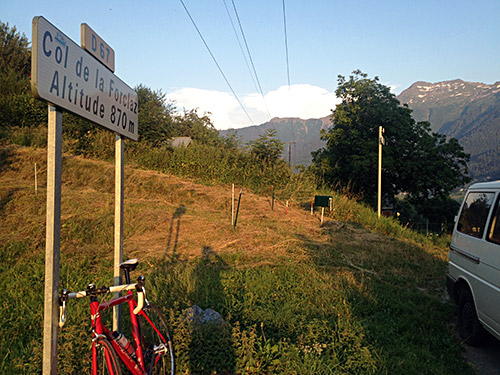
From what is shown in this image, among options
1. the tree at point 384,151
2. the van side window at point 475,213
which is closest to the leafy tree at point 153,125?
the tree at point 384,151

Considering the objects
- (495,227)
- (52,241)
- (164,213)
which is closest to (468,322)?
(495,227)

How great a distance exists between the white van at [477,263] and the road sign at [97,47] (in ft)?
14.8

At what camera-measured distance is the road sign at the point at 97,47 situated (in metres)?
2.82

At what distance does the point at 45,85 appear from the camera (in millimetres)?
2211

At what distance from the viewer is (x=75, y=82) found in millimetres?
2596

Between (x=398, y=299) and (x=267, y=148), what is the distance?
16440 millimetres

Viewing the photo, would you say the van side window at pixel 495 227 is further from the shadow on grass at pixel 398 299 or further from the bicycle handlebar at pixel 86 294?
the bicycle handlebar at pixel 86 294

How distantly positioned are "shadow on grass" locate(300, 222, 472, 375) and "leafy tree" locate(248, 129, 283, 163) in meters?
11.0

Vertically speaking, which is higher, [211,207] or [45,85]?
[45,85]

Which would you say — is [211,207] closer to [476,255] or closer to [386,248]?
[386,248]

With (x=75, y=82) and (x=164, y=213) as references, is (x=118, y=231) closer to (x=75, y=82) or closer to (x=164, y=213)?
(x=75, y=82)

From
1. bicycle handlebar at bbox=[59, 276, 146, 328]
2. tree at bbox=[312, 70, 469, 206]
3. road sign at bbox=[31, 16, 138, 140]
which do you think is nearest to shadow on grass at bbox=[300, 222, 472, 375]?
bicycle handlebar at bbox=[59, 276, 146, 328]

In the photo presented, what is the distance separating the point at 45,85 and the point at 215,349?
9.94 ft

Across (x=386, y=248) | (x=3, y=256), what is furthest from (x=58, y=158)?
(x=386, y=248)
